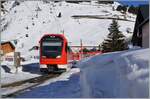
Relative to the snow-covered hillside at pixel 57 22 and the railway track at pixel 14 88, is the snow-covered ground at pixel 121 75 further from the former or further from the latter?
the snow-covered hillside at pixel 57 22

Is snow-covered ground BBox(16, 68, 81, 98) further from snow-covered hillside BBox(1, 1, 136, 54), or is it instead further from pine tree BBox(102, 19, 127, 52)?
snow-covered hillside BBox(1, 1, 136, 54)

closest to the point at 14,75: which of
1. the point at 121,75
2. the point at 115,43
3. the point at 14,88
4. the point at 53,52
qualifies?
the point at 53,52

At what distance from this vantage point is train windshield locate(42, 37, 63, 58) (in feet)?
111

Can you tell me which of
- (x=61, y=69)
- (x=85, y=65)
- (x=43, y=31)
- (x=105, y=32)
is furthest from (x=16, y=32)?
(x=85, y=65)

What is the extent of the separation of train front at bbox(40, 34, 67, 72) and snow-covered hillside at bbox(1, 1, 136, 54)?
8803 centimetres

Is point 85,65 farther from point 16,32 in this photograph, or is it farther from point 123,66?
point 16,32

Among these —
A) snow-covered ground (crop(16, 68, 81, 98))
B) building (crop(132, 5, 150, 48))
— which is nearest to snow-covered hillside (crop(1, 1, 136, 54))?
building (crop(132, 5, 150, 48))

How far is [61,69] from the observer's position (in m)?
34.8

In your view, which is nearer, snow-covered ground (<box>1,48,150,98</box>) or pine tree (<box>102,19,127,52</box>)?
snow-covered ground (<box>1,48,150,98</box>)

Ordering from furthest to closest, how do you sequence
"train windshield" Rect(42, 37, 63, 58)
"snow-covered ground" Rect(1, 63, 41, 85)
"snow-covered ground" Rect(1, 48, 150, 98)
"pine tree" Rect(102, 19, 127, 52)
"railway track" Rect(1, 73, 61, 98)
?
"pine tree" Rect(102, 19, 127, 52) < "train windshield" Rect(42, 37, 63, 58) < "snow-covered ground" Rect(1, 63, 41, 85) < "railway track" Rect(1, 73, 61, 98) < "snow-covered ground" Rect(1, 48, 150, 98)

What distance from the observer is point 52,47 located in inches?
1336

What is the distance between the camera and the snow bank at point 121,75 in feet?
26.5

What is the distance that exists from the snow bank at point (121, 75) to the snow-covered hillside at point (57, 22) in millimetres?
112768

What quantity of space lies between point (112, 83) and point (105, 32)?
130996 mm
